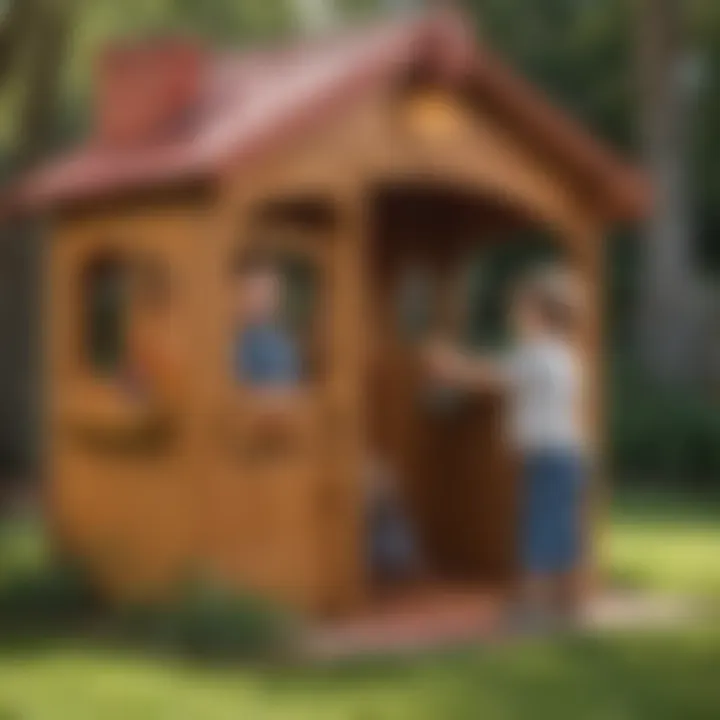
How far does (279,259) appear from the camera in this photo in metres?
9.73

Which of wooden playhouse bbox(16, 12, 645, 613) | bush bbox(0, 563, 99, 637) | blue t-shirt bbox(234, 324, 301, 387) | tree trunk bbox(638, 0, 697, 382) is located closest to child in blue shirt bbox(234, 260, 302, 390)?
blue t-shirt bbox(234, 324, 301, 387)

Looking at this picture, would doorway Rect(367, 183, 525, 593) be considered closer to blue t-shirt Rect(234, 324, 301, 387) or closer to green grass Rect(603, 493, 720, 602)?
green grass Rect(603, 493, 720, 602)

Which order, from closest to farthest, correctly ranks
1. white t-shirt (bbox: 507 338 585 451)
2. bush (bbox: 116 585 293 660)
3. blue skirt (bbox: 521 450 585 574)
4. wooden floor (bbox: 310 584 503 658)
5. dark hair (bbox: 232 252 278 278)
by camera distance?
bush (bbox: 116 585 293 660), wooden floor (bbox: 310 584 503 658), white t-shirt (bbox: 507 338 585 451), blue skirt (bbox: 521 450 585 574), dark hair (bbox: 232 252 278 278)

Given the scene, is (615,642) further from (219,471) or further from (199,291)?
(199,291)

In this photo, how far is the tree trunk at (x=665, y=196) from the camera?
57.9 ft

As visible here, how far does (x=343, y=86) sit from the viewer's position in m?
7.82

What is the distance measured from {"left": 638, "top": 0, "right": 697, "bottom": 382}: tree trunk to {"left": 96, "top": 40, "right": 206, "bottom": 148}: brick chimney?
9.79 m

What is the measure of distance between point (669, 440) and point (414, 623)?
811 cm

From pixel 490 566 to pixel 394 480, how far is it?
768 millimetres

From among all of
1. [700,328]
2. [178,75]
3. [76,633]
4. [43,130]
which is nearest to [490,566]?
[76,633]

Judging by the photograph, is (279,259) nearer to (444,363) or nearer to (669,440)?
Answer: (444,363)

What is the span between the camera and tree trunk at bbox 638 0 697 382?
1764 centimetres

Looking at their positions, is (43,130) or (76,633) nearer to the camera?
(76,633)

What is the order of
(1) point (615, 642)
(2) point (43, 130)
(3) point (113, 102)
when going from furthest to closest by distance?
(2) point (43, 130), (3) point (113, 102), (1) point (615, 642)
